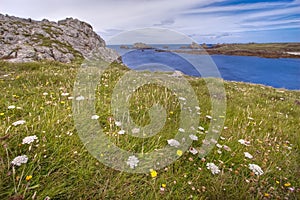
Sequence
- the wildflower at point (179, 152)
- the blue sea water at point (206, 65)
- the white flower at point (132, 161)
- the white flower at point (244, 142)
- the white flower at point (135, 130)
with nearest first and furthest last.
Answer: the white flower at point (132, 161), the wildflower at point (179, 152), the white flower at point (135, 130), the white flower at point (244, 142), the blue sea water at point (206, 65)

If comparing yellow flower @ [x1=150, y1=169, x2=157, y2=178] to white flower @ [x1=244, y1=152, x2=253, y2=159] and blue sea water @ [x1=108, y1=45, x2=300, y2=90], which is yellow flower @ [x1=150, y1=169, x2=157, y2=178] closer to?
white flower @ [x1=244, y1=152, x2=253, y2=159]

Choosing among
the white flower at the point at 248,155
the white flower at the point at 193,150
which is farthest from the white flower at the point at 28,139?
the white flower at the point at 248,155

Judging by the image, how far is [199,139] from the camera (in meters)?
3.43

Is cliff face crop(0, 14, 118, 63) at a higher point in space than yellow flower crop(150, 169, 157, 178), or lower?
higher

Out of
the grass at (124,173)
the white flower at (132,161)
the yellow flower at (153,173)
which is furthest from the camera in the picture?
the white flower at (132,161)

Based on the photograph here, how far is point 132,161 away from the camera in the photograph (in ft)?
8.28

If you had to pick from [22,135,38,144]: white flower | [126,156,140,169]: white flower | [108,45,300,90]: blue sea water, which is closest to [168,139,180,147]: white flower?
[126,156,140,169]: white flower

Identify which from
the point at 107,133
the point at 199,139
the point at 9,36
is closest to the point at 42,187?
the point at 107,133

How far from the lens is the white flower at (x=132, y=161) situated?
2448mm

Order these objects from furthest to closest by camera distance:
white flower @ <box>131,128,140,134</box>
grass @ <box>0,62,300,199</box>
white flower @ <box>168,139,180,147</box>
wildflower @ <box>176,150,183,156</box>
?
white flower @ <box>131,128,140,134</box> < white flower @ <box>168,139,180,147</box> < wildflower @ <box>176,150,183,156</box> < grass @ <box>0,62,300,199</box>

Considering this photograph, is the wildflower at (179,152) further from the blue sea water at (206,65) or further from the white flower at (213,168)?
the blue sea water at (206,65)

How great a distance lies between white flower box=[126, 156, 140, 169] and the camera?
245 cm

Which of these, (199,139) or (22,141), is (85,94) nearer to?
(22,141)

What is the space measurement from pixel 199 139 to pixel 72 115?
2.62m
